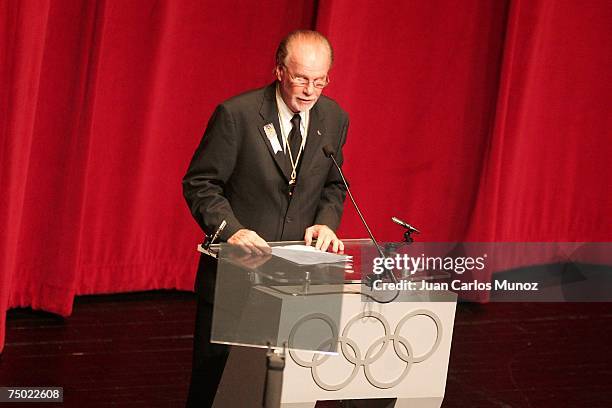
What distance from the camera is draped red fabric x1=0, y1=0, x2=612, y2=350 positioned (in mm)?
4520

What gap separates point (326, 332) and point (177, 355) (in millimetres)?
1985

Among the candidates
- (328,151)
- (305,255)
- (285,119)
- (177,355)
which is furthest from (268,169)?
(177,355)

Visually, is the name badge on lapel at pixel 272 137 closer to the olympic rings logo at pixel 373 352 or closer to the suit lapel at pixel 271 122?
the suit lapel at pixel 271 122

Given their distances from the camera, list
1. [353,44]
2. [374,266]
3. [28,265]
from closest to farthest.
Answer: [374,266] → [28,265] → [353,44]

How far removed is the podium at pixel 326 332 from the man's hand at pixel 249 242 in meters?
0.05

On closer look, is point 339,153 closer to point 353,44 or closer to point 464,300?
point 353,44

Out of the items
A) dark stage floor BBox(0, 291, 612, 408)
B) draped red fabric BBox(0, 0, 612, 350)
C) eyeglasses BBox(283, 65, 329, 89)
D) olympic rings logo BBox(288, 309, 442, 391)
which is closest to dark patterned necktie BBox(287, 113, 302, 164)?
eyeglasses BBox(283, 65, 329, 89)

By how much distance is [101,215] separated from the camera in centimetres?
490

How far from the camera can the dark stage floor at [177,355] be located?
4.01 m

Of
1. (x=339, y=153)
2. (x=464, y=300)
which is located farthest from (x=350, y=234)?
(x=339, y=153)

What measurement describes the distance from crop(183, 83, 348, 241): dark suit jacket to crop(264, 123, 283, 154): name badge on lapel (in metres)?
0.01

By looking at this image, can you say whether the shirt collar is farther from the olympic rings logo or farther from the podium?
the olympic rings logo

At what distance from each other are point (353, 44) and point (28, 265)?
6.45 ft

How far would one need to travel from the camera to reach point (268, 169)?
293 cm
